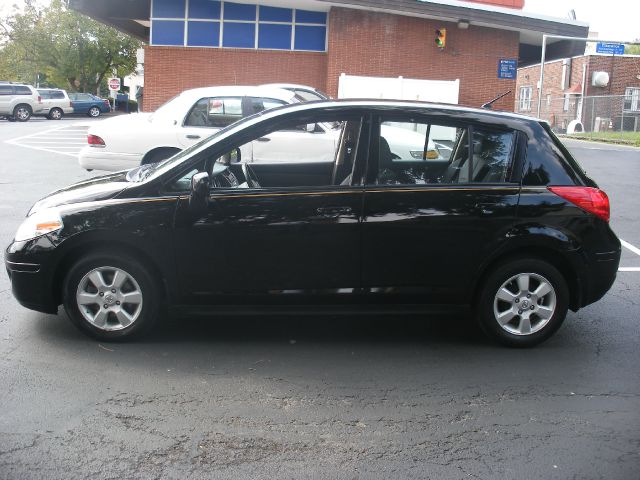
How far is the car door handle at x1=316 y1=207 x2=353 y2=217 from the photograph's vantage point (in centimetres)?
499

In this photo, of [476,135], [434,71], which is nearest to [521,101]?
[434,71]

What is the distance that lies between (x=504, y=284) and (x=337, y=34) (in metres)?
20.9

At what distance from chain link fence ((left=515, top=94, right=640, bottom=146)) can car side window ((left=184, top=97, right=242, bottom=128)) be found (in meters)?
29.8

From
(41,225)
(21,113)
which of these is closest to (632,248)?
(41,225)

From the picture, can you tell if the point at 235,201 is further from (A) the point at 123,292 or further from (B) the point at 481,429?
(B) the point at 481,429

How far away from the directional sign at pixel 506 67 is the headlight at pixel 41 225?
23.1 m

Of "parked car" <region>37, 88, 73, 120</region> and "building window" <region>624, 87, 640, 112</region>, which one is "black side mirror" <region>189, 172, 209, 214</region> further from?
"building window" <region>624, 87, 640, 112</region>

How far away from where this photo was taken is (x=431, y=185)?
5.11 meters

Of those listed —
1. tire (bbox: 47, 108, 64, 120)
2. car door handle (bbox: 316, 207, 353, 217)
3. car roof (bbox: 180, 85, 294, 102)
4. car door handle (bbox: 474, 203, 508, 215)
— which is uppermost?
tire (bbox: 47, 108, 64, 120)

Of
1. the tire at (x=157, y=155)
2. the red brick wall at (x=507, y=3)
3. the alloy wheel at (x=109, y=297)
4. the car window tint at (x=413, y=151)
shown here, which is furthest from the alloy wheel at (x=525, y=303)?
the red brick wall at (x=507, y=3)

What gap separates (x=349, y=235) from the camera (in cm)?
501

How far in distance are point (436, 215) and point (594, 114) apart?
40835 millimetres

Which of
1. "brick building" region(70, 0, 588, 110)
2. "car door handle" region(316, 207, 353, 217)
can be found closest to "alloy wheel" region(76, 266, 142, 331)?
"car door handle" region(316, 207, 353, 217)

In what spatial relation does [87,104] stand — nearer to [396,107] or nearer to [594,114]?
[594,114]
